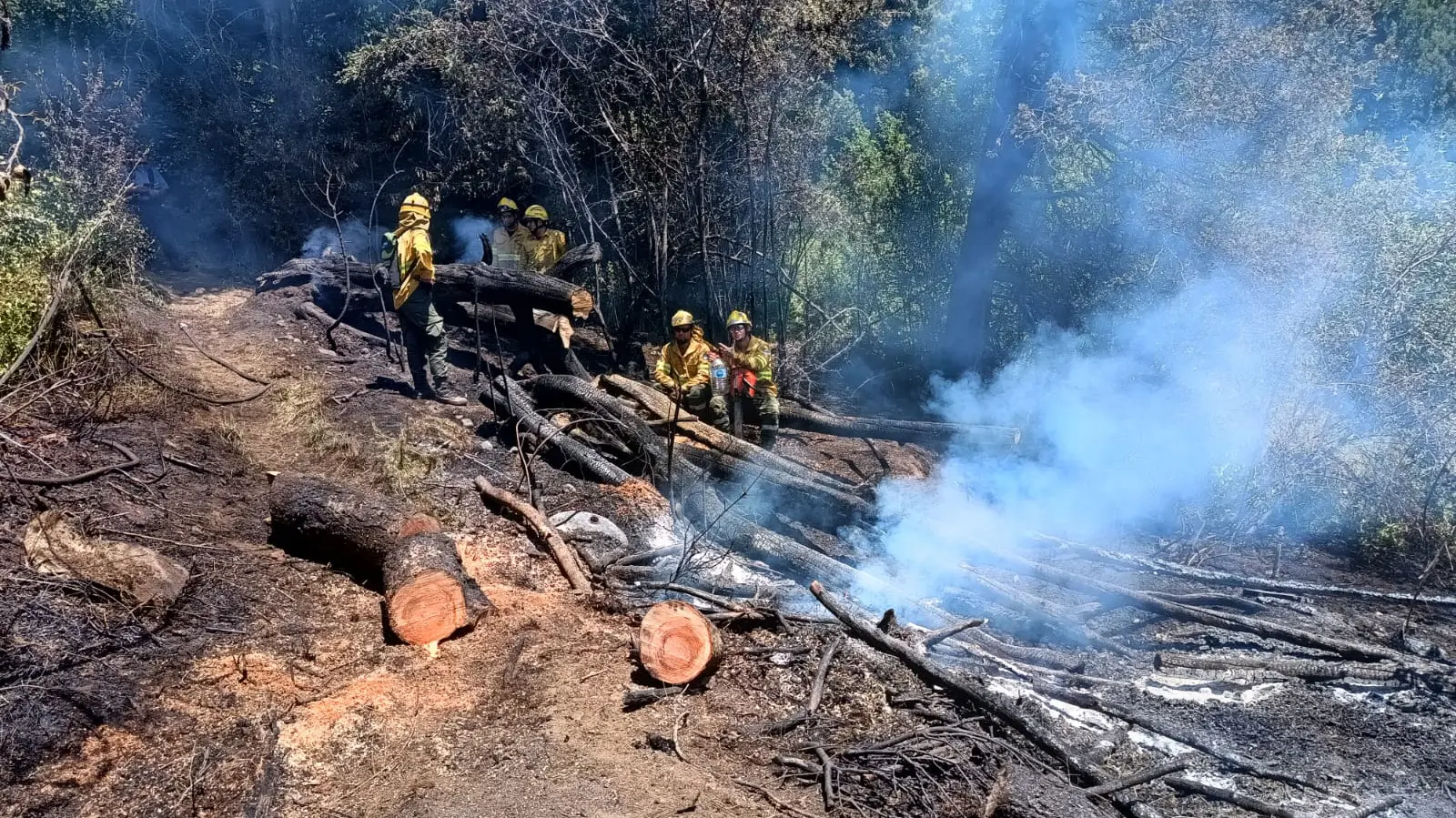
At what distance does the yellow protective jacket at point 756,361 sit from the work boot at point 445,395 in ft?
9.57

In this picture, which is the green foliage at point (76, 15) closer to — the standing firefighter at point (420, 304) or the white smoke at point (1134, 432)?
the standing firefighter at point (420, 304)

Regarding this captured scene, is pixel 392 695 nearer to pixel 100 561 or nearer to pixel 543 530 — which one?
pixel 100 561

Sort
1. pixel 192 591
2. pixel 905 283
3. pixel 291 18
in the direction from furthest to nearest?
pixel 291 18
pixel 905 283
pixel 192 591

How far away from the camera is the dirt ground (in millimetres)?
3387

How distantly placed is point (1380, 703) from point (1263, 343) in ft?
14.2

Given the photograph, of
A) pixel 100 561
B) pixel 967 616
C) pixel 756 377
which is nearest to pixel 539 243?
pixel 756 377

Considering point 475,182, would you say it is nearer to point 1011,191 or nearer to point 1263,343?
point 1011,191

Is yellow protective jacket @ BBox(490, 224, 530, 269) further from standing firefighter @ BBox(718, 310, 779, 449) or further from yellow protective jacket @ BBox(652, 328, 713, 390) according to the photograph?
standing firefighter @ BBox(718, 310, 779, 449)

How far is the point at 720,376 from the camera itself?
26.4 ft

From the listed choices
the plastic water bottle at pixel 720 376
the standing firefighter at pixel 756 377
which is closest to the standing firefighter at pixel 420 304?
the plastic water bottle at pixel 720 376

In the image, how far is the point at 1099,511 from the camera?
8078 mm

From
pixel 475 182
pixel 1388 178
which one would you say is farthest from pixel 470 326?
pixel 1388 178

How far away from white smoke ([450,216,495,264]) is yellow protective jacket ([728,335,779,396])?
617 cm

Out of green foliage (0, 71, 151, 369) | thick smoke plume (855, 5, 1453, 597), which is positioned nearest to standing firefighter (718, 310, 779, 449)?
thick smoke plume (855, 5, 1453, 597)
